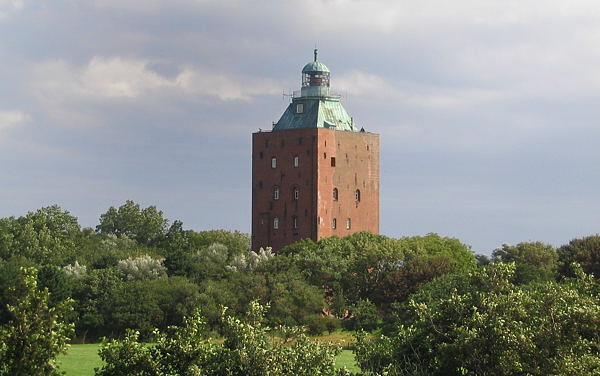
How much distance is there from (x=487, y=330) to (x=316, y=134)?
90399mm

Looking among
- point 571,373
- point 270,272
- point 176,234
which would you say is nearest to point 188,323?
point 571,373

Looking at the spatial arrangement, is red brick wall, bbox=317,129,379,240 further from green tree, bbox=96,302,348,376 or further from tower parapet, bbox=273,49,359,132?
green tree, bbox=96,302,348,376

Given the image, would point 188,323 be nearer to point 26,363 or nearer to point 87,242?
point 26,363

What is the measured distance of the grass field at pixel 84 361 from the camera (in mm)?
74500

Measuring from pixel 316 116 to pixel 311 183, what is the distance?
752cm

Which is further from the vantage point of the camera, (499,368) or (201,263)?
(201,263)

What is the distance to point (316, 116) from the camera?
453 ft

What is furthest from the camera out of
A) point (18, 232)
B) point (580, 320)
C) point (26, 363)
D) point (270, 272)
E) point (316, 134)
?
point (316, 134)

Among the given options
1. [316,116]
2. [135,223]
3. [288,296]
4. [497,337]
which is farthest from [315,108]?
[497,337]

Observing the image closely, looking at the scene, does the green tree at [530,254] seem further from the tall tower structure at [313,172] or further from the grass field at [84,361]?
the grass field at [84,361]

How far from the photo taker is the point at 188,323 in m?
45.7

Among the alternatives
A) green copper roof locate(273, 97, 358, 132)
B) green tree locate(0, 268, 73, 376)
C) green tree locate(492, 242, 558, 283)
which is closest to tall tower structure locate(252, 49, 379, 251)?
green copper roof locate(273, 97, 358, 132)

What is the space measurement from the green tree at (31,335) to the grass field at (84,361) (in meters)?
27.8

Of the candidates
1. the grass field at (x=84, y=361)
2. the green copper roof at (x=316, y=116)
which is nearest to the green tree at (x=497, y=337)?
the grass field at (x=84, y=361)
